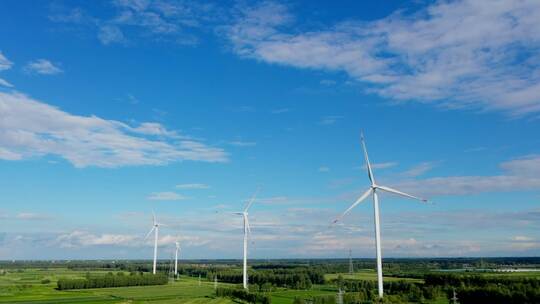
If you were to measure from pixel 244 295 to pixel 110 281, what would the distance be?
6947cm

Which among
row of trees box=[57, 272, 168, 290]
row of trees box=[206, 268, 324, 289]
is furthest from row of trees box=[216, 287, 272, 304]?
row of trees box=[57, 272, 168, 290]

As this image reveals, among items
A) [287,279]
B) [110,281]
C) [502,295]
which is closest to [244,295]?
[287,279]

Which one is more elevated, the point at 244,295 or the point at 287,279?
the point at 287,279

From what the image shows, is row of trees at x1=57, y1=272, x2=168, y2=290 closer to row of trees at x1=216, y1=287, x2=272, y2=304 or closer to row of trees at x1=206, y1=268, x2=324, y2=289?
row of trees at x1=206, y1=268, x2=324, y2=289

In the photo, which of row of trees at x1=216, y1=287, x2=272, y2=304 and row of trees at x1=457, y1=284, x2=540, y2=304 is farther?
row of trees at x1=216, y1=287, x2=272, y2=304

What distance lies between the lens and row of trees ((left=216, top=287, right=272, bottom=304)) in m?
103

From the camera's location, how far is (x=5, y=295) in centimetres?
12269

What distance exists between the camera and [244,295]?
11319 centimetres

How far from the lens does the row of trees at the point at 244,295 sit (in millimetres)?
103475

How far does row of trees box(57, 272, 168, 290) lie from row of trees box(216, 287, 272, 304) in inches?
2018

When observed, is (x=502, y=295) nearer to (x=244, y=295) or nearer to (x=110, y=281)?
(x=244, y=295)

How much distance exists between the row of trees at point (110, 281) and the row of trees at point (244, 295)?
2018 inches

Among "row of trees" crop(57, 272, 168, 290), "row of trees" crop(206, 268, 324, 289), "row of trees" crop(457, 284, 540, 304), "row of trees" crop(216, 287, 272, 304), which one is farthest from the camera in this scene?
"row of trees" crop(206, 268, 324, 289)

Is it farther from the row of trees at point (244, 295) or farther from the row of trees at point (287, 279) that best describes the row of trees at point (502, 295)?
the row of trees at point (287, 279)
